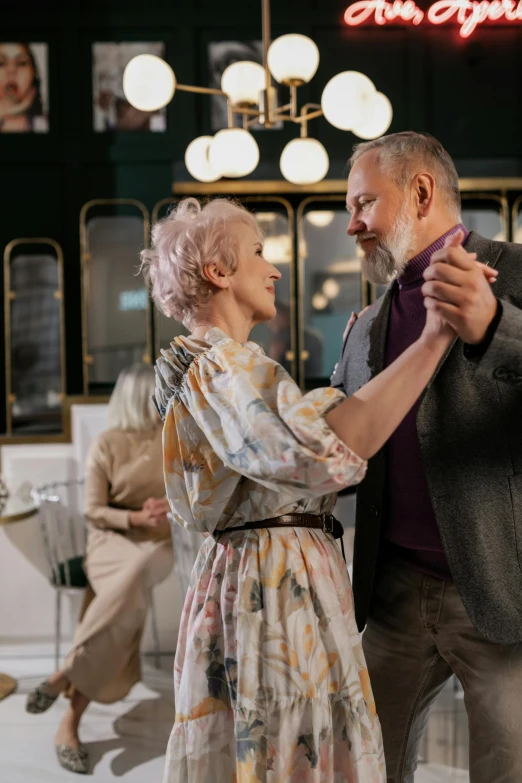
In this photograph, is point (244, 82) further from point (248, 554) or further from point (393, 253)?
point (248, 554)

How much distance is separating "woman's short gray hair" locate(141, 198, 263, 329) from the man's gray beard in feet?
0.96

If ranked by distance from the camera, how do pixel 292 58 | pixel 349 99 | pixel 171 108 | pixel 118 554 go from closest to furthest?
pixel 349 99, pixel 292 58, pixel 118 554, pixel 171 108

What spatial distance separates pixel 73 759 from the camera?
3.30 meters

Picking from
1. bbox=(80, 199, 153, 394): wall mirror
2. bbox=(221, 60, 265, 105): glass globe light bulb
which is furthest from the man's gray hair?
bbox=(80, 199, 153, 394): wall mirror

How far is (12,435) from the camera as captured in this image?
4.92 m

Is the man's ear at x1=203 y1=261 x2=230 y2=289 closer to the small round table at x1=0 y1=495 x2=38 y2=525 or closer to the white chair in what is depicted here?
the small round table at x1=0 y1=495 x2=38 y2=525

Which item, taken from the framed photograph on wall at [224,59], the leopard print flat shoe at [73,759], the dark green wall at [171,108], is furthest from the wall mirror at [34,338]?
the leopard print flat shoe at [73,759]

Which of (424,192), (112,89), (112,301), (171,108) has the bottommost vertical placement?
(112,301)

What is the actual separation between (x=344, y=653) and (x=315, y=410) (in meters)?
0.43

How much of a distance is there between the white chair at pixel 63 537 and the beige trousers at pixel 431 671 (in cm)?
255

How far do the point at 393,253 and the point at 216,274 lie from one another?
421 millimetres

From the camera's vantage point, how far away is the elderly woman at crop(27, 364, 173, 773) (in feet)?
11.8

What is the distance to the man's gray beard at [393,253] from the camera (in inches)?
69.9

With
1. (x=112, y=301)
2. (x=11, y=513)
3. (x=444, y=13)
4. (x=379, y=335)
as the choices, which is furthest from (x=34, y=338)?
(x=379, y=335)
